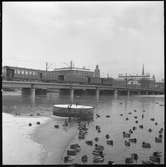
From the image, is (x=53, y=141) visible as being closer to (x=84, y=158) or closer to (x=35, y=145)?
(x=35, y=145)

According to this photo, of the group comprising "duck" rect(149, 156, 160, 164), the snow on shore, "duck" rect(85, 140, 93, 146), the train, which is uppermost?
the train

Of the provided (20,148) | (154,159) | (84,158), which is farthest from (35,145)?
(154,159)

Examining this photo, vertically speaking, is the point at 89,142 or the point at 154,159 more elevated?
the point at 89,142

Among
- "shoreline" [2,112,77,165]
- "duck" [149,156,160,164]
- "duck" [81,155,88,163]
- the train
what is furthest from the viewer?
the train

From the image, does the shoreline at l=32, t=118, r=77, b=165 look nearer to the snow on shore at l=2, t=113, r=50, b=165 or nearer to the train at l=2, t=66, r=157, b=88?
the snow on shore at l=2, t=113, r=50, b=165

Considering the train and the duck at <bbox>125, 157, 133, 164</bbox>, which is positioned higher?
the train

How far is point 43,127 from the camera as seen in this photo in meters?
30.6

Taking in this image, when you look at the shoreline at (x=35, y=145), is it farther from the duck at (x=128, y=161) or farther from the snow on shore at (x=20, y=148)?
the duck at (x=128, y=161)

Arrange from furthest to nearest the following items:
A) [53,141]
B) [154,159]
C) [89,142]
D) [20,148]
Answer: [53,141] < [89,142] < [20,148] < [154,159]

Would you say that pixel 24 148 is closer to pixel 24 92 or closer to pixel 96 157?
pixel 96 157

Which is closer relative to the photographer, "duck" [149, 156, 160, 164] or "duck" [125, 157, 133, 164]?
"duck" [125, 157, 133, 164]

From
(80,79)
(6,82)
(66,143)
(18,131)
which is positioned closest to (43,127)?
(18,131)

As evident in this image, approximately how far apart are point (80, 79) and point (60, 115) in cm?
7247

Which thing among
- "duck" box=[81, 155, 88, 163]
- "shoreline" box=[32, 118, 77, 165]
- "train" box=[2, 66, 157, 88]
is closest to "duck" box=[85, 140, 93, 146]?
"shoreline" box=[32, 118, 77, 165]
